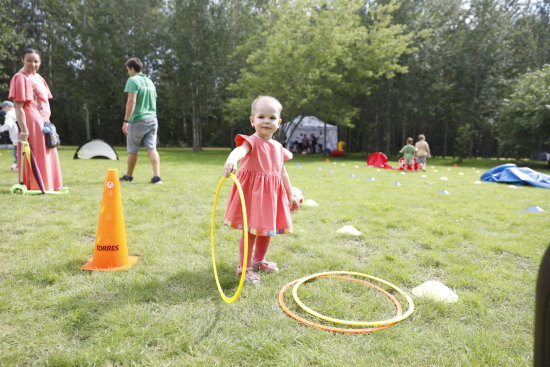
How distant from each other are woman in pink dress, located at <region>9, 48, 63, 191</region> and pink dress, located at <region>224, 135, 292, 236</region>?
4.29m

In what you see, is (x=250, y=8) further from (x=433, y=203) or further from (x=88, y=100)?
(x=433, y=203)

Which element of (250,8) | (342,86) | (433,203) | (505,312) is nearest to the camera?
(505,312)

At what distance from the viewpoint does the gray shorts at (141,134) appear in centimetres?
689

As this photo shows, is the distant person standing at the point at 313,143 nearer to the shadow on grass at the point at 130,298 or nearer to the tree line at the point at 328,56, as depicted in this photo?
the tree line at the point at 328,56

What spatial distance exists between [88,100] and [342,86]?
66.6 feet

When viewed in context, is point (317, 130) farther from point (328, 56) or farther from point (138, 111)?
point (138, 111)

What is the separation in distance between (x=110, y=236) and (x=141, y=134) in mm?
4412

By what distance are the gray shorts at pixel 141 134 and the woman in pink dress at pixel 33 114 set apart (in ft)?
4.68

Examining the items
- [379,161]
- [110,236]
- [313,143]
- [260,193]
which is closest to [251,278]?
[260,193]

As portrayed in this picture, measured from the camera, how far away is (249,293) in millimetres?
2584

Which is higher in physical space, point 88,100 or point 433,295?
point 88,100

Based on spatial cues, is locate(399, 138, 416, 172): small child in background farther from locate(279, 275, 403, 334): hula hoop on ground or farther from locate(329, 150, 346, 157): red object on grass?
locate(279, 275, 403, 334): hula hoop on ground

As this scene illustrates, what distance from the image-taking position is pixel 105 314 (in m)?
2.19

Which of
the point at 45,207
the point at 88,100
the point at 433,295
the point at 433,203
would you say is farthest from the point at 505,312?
the point at 88,100
